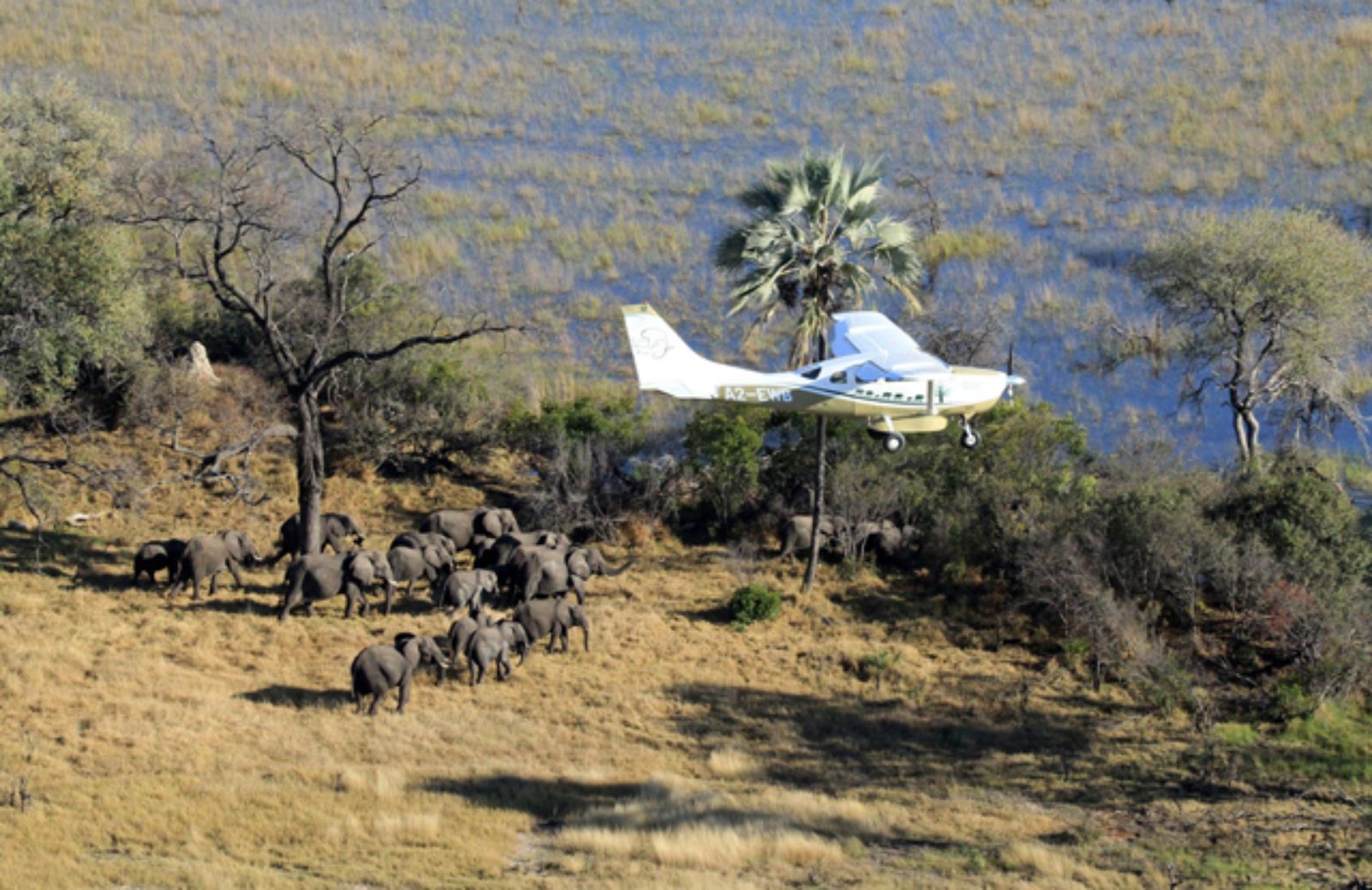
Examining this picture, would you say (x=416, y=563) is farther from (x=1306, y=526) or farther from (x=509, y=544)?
(x=1306, y=526)

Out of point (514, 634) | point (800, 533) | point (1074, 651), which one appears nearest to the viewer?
point (514, 634)

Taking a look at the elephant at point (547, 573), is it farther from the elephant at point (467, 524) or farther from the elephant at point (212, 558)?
the elephant at point (212, 558)

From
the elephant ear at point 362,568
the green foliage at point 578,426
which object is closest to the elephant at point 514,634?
the elephant ear at point 362,568

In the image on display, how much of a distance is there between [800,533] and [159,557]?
1426cm

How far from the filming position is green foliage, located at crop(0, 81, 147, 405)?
108 ft

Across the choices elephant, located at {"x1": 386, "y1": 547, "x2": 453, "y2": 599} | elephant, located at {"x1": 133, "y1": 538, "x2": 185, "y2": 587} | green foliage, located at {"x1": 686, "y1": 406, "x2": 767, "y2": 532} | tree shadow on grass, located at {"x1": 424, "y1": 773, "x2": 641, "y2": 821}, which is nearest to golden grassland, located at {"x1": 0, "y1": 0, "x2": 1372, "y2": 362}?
green foliage, located at {"x1": 686, "y1": 406, "x2": 767, "y2": 532}

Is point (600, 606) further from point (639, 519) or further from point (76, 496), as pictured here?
point (76, 496)

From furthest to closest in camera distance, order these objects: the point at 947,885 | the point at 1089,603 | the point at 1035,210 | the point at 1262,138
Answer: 1. the point at 1262,138
2. the point at 1035,210
3. the point at 1089,603
4. the point at 947,885

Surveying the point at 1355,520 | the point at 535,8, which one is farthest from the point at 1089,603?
the point at 535,8

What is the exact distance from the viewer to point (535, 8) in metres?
87.1

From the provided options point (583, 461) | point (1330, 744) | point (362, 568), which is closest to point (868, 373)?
point (362, 568)

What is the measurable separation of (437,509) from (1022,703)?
15700mm

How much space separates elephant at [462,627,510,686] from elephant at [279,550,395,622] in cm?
330

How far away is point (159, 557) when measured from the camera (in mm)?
31422
